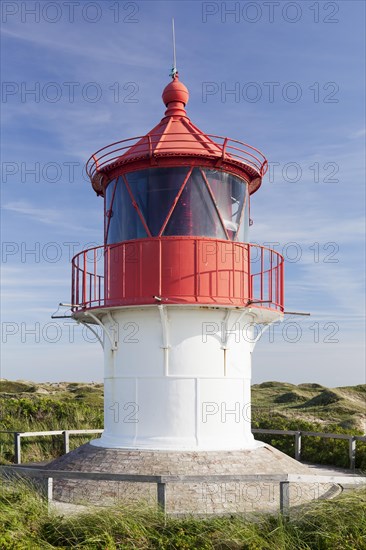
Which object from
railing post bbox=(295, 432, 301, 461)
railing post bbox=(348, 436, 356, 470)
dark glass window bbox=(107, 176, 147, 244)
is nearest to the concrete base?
railing post bbox=(348, 436, 356, 470)

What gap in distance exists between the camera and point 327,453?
16.8 metres

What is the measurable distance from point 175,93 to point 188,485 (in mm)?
8372

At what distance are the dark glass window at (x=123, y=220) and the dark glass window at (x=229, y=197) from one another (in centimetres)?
167

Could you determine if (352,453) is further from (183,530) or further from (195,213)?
(183,530)

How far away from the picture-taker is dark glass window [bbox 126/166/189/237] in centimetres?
1254

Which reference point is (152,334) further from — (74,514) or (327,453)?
(327,453)

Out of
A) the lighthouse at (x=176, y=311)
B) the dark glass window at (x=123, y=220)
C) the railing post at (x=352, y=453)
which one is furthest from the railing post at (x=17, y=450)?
the railing post at (x=352, y=453)

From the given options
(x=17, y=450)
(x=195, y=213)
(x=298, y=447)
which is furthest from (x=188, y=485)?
(x=17, y=450)

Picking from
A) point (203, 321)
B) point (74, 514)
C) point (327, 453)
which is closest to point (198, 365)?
point (203, 321)

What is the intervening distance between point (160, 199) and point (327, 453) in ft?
28.7

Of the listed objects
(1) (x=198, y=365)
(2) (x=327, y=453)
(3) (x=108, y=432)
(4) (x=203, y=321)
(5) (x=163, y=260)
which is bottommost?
(2) (x=327, y=453)

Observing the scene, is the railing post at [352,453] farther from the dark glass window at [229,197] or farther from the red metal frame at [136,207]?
the red metal frame at [136,207]

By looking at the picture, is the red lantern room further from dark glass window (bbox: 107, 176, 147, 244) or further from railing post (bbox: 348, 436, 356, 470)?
railing post (bbox: 348, 436, 356, 470)

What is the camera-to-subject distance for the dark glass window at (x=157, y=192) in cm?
1254
